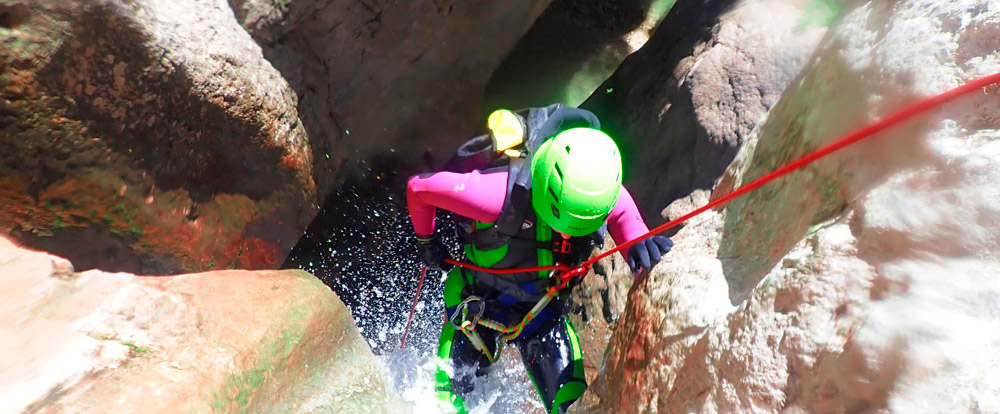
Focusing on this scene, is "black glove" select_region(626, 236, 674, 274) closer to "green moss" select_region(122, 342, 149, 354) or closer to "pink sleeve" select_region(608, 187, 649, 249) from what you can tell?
"pink sleeve" select_region(608, 187, 649, 249)

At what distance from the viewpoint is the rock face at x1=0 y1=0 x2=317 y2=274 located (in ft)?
6.68

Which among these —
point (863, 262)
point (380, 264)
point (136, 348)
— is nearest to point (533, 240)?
point (863, 262)

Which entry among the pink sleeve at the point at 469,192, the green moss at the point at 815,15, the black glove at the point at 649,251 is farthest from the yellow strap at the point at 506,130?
the green moss at the point at 815,15

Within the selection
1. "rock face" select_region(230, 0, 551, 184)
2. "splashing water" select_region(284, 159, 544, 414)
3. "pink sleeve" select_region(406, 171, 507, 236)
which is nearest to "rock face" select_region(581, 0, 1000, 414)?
"pink sleeve" select_region(406, 171, 507, 236)

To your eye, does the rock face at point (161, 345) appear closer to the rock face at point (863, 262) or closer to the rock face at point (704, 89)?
the rock face at point (863, 262)

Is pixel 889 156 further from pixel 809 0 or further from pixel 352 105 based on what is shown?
pixel 352 105

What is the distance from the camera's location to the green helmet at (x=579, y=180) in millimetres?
1907

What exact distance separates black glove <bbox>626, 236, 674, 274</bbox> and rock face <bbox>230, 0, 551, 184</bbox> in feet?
3.59

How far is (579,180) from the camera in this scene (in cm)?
191

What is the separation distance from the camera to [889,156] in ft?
3.97

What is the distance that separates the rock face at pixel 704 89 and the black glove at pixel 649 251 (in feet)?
4.44

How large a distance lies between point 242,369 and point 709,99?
3000 mm

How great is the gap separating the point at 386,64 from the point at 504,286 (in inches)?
89.6

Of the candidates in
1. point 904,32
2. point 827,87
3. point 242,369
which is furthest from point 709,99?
point 242,369
